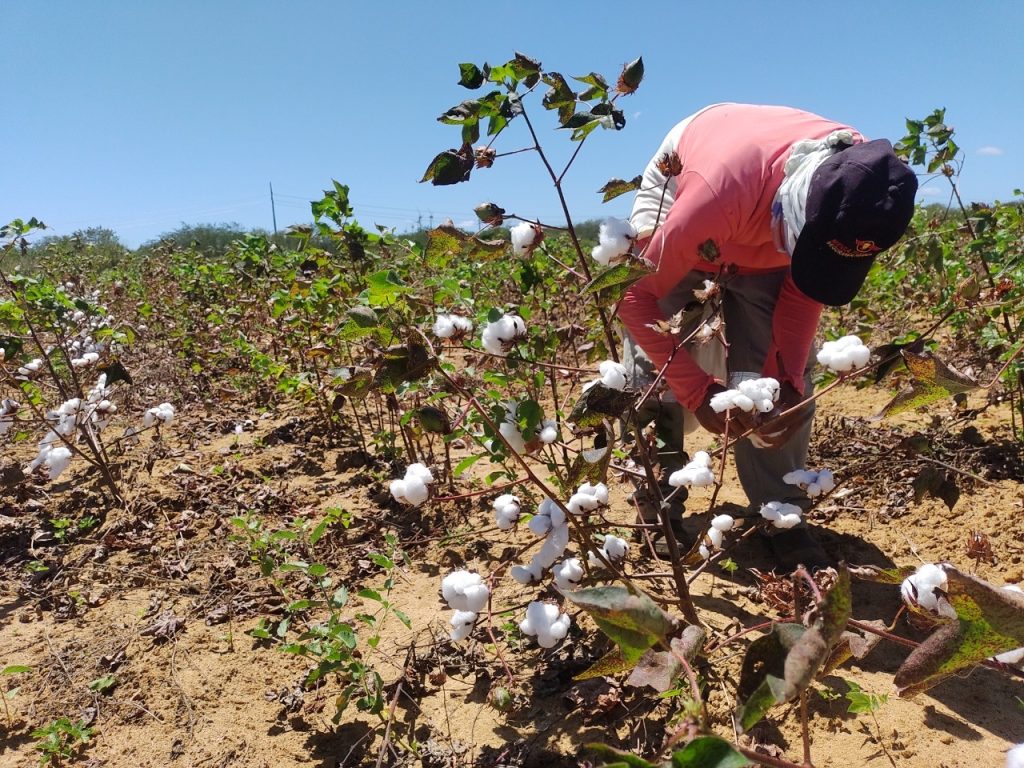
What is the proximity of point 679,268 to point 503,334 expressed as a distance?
0.83 metres

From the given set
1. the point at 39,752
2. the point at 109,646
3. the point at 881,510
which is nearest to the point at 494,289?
the point at 881,510

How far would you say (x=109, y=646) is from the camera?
6.64 feet

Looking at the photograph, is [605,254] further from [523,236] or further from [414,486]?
[414,486]

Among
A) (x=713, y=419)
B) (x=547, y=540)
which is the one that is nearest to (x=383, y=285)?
(x=547, y=540)

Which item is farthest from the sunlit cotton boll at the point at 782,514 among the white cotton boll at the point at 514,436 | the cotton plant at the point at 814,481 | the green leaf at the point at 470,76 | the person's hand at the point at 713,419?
the green leaf at the point at 470,76

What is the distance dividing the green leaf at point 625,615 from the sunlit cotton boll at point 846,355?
638 mm

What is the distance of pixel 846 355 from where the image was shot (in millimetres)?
1212

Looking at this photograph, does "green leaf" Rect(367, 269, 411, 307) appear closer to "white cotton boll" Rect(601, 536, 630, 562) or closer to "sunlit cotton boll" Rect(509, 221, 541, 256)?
"sunlit cotton boll" Rect(509, 221, 541, 256)

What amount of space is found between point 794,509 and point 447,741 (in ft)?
3.18

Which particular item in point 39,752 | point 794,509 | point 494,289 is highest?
point 494,289

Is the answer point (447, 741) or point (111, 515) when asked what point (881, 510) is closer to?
point (447, 741)

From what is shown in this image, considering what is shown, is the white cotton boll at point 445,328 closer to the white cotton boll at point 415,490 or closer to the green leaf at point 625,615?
the white cotton boll at point 415,490

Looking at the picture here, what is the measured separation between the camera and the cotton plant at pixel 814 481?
58.1 inches

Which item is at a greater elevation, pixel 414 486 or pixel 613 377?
pixel 613 377
